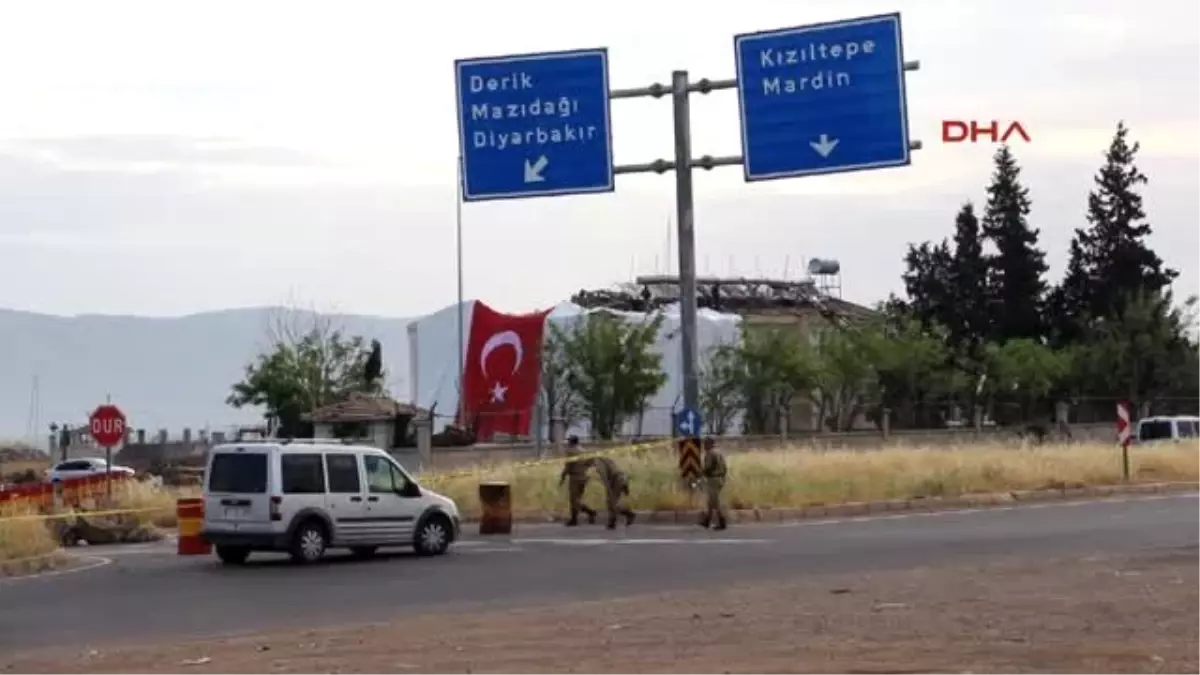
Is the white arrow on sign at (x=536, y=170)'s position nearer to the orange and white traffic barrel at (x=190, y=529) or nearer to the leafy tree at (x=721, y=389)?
the orange and white traffic barrel at (x=190, y=529)

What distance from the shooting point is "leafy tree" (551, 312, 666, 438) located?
6638cm

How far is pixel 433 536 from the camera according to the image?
2856 centimetres

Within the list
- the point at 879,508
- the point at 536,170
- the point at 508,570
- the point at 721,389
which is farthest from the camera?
the point at 721,389

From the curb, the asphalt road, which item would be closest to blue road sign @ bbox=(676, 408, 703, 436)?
the curb

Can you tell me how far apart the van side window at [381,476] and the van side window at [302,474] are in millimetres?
707

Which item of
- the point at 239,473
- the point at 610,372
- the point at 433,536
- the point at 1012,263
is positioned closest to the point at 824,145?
the point at 433,536

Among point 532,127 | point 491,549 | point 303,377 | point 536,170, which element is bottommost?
point 491,549

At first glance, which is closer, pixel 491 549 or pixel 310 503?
pixel 310 503

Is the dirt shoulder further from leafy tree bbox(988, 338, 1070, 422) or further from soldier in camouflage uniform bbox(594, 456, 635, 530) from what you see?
leafy tree bbox(988, 338, 1070, 422)

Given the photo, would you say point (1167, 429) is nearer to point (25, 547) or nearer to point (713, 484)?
point (713, 484)

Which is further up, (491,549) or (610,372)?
(610,372)

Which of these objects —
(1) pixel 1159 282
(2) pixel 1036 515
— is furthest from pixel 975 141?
(1) pixel 1159 282

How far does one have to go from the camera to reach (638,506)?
118ft

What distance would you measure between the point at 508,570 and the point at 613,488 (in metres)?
9.35
